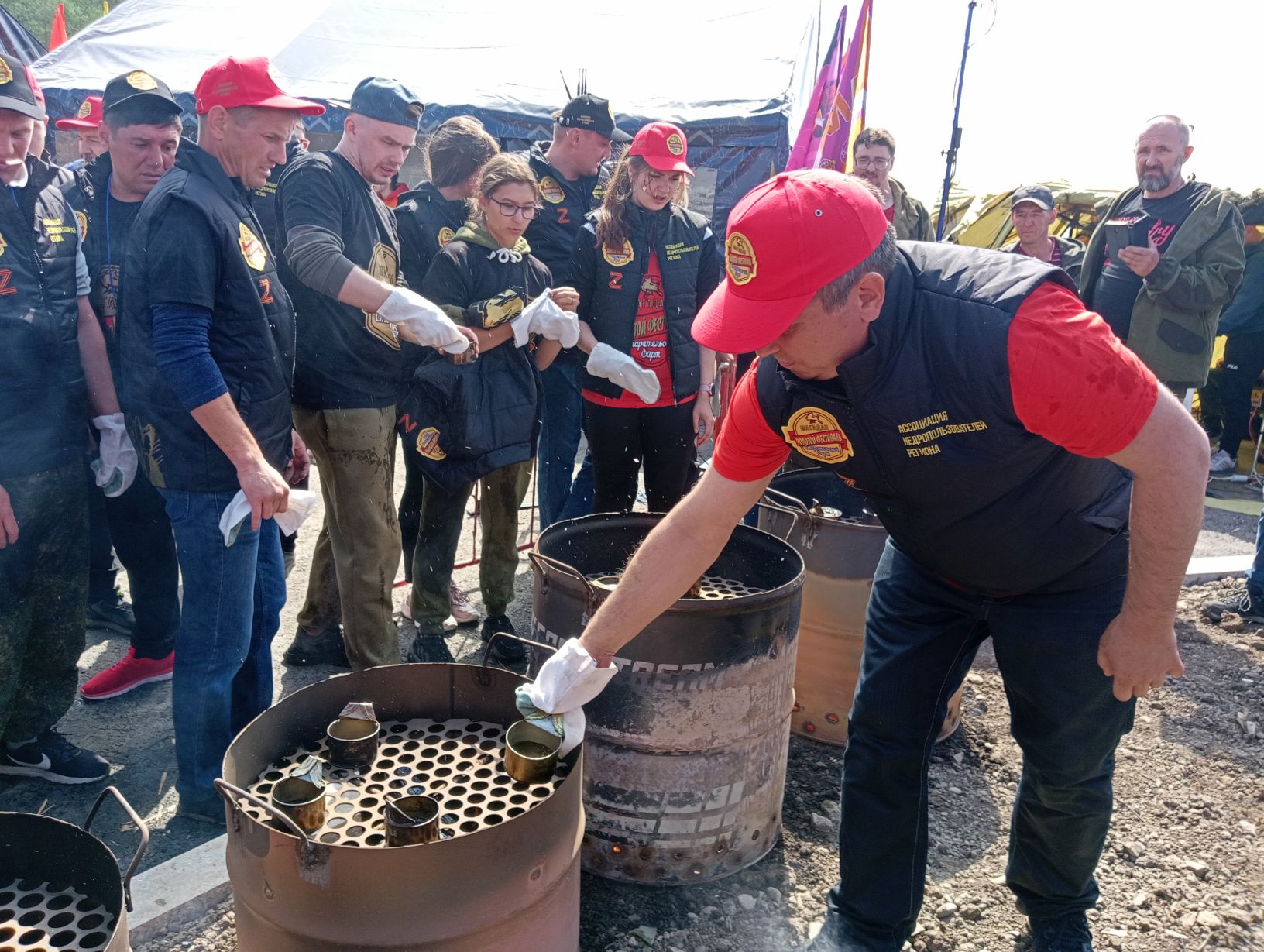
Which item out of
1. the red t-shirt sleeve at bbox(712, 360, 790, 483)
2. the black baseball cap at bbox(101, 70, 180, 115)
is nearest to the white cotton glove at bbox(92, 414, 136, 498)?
the black baseball cap at bbox(101, 70, 180, 115)

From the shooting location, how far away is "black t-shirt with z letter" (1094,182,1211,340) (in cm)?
555

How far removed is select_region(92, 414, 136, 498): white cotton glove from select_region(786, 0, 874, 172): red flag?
19.2ft

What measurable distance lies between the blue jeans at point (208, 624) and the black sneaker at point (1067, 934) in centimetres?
237

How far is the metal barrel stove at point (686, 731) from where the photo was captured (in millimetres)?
2486

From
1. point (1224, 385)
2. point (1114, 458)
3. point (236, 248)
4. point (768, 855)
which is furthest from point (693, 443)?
point (1224, 385)

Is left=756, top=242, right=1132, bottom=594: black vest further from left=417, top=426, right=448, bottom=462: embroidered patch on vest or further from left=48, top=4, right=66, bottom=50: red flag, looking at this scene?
left=48, top=4, right=66, bottom=50: red flag

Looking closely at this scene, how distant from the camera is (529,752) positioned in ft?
6.82

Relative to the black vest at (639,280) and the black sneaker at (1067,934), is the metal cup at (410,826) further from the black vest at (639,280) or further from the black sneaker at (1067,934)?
the black vest at (639,280)

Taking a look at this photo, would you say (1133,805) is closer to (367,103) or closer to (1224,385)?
(367,103)

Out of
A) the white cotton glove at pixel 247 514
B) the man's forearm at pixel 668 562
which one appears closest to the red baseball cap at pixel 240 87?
the white cotton glove at pixel 247 514

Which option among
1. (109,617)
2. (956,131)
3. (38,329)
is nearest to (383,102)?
(38,329)

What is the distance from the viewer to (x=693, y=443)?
455 centimetres

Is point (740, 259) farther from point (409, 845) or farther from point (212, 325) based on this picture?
point (212, 325)

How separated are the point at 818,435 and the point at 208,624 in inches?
75.1
